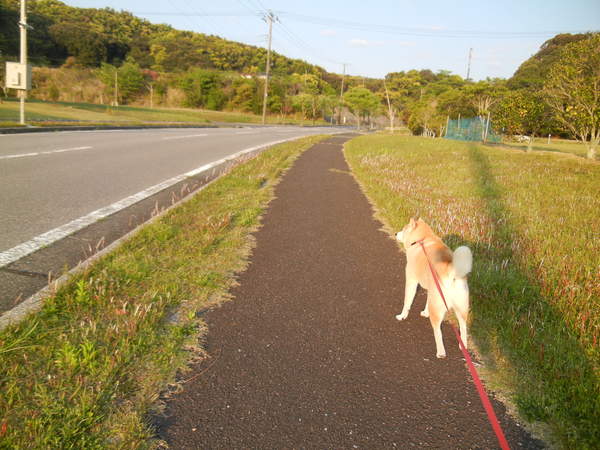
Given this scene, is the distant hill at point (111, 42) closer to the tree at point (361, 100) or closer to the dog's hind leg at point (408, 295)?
the tree at point (361, 100)

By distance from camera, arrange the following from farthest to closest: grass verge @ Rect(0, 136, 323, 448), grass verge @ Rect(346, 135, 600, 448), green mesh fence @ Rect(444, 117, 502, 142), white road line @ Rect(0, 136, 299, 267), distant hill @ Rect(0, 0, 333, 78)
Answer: distant hill @ Rect(0, 0, 333, 78) < green mesh fence @ Rect(444, 117, 502, 142) < white road line @ Rect(0, 136, 299, 267) < grass verge @ Rect(346, 135, 600, 448) < grass verge @ Rect(0, 136, 323, 448)

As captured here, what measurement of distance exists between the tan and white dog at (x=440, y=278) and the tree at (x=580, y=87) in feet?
59.8

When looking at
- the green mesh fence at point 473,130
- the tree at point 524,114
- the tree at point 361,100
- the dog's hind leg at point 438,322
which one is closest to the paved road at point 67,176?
the dog's hind leg at point 438,322

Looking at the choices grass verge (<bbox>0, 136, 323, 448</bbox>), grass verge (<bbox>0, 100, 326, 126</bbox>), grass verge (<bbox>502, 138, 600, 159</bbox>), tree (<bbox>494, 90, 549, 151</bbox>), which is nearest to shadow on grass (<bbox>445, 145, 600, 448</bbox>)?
grass verge (<bbox>0, 136, 323, 448</bbox>)

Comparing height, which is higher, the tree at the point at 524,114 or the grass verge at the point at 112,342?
the tree at the point at 524,114

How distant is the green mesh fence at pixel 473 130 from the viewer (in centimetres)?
3322

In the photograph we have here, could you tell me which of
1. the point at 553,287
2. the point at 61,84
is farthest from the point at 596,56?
the point at 61,84

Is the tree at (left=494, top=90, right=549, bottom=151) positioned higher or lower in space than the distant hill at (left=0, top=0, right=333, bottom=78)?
lower

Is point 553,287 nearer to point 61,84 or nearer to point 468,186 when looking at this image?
point 468,186

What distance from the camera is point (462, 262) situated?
2.53 m

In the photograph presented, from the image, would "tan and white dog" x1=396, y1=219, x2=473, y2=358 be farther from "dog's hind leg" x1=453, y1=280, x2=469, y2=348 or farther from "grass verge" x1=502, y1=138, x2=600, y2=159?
"grass verge" x1=502, y1=138, x2=600, y2=159

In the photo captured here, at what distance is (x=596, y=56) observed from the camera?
55.1 feet

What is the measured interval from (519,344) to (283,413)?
1.82 m

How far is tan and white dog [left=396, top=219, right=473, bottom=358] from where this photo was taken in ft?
8.46
